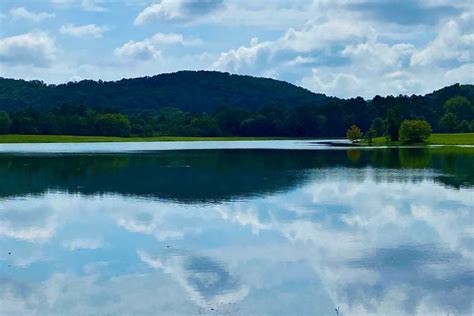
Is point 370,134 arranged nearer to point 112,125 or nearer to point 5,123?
point 112,125

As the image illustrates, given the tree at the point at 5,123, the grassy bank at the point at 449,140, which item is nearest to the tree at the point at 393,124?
the grassy bank at the point at 449,140

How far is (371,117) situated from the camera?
19550 centimetres

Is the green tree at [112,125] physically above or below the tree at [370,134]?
above

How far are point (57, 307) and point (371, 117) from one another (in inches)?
7345

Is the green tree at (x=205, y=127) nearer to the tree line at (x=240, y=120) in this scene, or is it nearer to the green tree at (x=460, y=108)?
the tree line at (x=240, y=120)

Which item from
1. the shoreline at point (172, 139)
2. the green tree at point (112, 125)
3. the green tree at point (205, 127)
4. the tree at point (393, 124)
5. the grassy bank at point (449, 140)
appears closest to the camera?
the grassy bank at point (449, 140)

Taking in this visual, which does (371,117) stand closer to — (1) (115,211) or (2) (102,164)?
(2) (102,164)

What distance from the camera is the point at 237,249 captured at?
20.9 m

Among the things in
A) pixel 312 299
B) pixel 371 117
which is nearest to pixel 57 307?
pixel 312 299

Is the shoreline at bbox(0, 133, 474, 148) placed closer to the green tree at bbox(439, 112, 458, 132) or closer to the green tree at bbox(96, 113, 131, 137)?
the green tree at bbox(96, 113, 131, 137)

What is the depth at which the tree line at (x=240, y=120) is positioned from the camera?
526ft

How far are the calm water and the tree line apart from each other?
122m

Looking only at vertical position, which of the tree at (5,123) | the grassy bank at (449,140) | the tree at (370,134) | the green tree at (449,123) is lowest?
the grassy bank at (449,140)

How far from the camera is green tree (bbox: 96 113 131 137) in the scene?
170m
